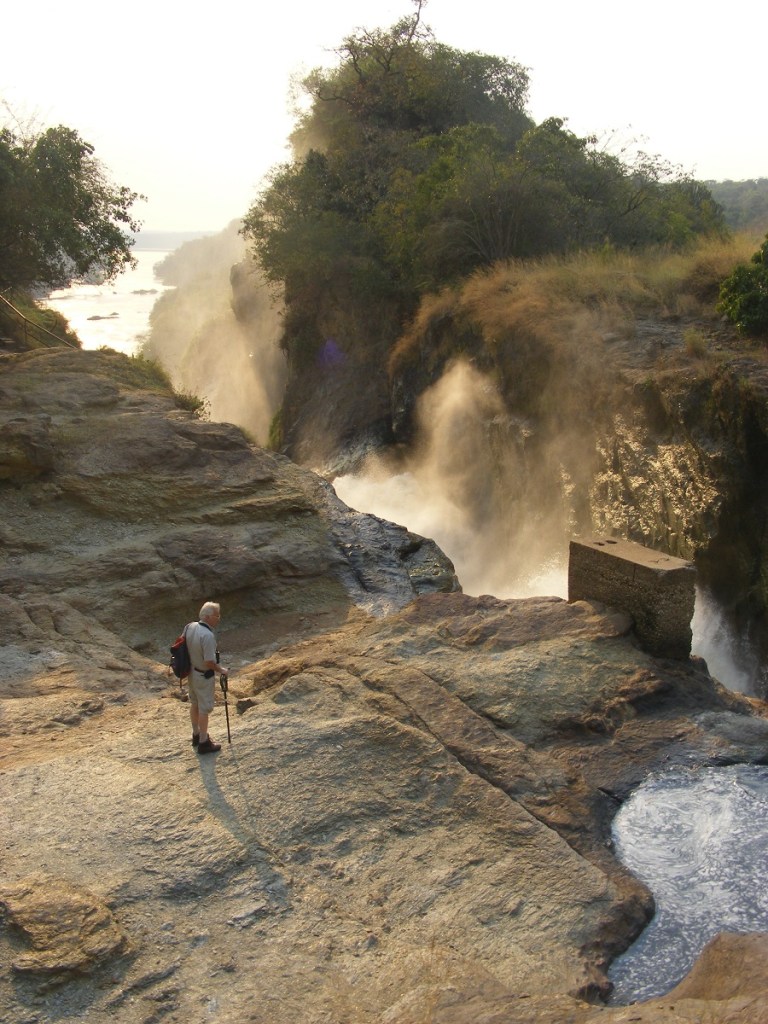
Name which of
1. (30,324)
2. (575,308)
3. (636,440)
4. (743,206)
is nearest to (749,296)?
(636,440)

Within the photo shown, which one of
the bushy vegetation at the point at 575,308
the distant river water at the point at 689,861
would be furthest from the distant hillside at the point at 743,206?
the distant river water at the point at 689,861

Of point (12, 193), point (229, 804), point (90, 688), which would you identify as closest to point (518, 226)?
point (12, 193)

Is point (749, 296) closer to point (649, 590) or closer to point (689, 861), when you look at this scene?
point (649, 590)

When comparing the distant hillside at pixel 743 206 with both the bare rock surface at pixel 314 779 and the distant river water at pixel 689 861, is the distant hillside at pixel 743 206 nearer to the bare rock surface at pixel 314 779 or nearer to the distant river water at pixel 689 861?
the bare rock surface at pixel 314 779

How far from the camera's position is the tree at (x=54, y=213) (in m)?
15.8

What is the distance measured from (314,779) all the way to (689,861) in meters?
2.12

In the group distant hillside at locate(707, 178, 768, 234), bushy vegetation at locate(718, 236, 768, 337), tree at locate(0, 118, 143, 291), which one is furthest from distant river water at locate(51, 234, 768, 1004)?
distant hillside at locate(707, 178, 768, 234)

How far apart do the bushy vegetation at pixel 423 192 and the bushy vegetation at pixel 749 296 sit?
6518 millimetres

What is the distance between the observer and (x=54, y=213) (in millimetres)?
15883

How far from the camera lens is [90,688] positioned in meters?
7.10

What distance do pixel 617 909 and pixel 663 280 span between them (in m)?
14.0

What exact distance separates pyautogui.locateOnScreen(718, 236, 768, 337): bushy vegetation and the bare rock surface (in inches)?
260

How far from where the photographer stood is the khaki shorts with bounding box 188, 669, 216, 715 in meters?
5.80

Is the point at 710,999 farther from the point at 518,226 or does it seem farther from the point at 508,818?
the point at 518,226
